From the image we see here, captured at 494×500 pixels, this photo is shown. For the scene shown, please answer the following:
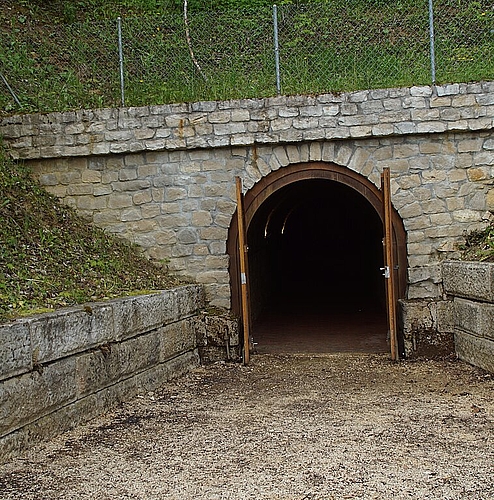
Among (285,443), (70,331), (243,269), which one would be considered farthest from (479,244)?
(70,331)

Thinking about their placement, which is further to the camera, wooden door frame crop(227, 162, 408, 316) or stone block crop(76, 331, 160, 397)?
wooden door frame crop(227, 162, 408, 316)

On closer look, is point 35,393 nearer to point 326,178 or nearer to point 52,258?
point 52,258

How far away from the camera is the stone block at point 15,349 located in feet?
16.0

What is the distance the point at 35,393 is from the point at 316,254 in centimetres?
1444

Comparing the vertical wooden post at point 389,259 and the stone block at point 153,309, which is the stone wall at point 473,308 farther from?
the stone block at point 153,309

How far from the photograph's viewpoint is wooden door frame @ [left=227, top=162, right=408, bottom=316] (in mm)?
8727

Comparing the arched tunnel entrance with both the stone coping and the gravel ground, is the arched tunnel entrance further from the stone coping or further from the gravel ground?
the gravel ground

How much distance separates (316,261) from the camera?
19.2m

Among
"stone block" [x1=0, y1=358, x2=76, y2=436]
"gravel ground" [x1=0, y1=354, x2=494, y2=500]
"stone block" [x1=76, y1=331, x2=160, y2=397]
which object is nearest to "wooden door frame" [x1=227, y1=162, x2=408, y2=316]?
"gravel ground" [x1=0, y1=354, x2=494, y2=500]

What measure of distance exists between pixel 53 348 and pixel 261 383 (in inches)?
110

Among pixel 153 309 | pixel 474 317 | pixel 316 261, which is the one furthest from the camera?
pixel 316 261

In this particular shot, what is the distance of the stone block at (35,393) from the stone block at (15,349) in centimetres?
7

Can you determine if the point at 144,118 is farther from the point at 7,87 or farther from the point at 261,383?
the point at 261,383

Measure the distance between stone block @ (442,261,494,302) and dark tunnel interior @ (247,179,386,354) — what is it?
125 inches
